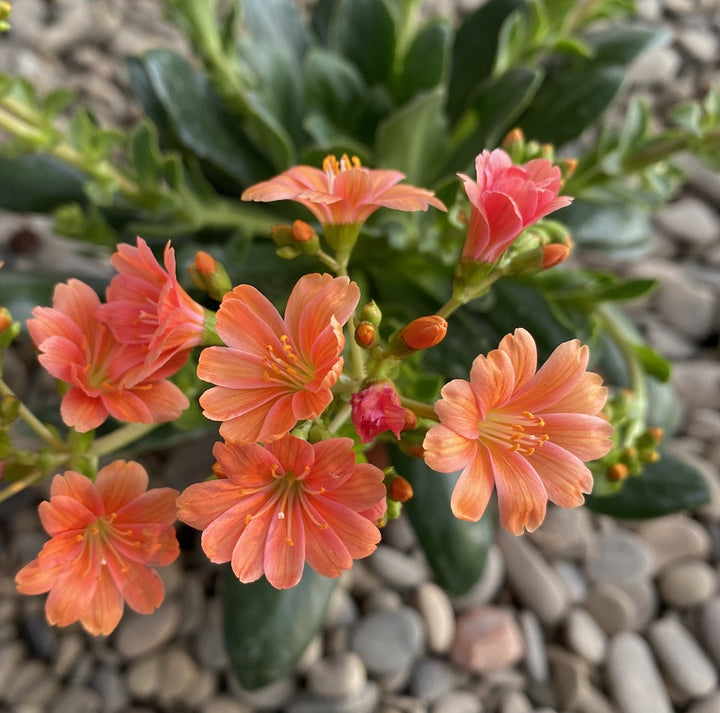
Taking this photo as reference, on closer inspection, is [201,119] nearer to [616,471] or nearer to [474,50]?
[474,50]

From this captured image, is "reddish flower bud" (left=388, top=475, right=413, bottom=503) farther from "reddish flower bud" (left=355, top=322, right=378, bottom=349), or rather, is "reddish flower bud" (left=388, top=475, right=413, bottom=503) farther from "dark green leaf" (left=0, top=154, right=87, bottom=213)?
"dark green leaf" (left=0, top=154, right=87, bottom=213)

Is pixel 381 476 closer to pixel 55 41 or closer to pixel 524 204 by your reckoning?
pixel 524 204

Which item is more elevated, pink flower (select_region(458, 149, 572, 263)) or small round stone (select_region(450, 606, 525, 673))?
pink flower (select_region(458, 149, 572, 263))

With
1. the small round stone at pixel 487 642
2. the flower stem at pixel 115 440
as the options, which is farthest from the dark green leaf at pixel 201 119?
the small round stone at pixel 487 642

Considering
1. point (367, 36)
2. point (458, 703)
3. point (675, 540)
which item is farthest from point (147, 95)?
point (675, 540)

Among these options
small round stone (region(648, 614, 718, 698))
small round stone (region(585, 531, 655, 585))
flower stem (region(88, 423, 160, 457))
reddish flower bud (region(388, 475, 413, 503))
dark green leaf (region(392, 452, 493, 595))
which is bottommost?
small round stone (region(648, 614, 718, 698))

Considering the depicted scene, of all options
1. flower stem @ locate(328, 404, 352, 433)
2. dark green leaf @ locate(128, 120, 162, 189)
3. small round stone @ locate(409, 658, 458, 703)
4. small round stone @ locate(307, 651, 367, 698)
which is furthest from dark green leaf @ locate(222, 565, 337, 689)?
dark green leaf @ locate(128, 120, 162, 189)

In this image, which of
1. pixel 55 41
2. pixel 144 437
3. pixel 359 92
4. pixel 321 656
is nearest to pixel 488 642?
pixel 321 656
